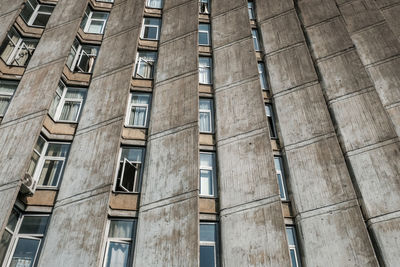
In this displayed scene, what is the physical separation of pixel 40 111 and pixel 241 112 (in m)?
7.25

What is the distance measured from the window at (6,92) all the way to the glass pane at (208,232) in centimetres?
851

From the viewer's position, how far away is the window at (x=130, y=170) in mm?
11524

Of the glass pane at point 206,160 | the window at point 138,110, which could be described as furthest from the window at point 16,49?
the glass pane at point 206,160

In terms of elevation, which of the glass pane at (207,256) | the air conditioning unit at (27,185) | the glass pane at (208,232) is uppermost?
the air conditioning unit at (27,185)

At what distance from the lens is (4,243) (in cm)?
982

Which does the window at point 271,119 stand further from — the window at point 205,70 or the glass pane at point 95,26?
the glass pane at point 95,26

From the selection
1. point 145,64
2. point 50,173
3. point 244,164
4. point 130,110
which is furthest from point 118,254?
point 145,64

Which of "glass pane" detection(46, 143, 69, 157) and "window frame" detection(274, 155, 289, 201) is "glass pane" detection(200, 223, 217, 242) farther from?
"glass pane" detection(46, 143, 69, 157)

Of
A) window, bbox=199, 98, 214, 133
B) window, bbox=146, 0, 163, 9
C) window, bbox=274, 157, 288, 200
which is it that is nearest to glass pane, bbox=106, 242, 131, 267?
window, bbox=199, 98, 214, 133

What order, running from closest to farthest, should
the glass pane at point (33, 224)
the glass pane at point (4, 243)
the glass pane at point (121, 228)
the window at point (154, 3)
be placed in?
the glass pane at point (4, 243)
the glass pane at point (33, 224)
the glass pane at point (121, 228)
the window at point (154, 3)

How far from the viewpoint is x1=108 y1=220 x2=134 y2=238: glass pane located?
1060 centimetres

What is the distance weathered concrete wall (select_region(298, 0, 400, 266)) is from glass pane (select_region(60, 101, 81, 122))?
9.83 meters

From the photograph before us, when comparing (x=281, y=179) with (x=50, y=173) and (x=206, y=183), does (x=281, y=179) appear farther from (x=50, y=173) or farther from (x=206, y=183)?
(x=50, y=173)

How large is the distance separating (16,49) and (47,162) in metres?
5.92
